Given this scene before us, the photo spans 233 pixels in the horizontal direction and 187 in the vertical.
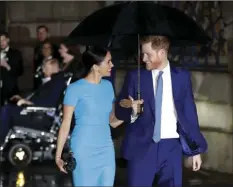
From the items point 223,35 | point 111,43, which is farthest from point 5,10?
point 111,43

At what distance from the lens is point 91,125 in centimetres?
627

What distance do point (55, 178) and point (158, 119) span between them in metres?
4.45

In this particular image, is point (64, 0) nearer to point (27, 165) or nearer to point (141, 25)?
point (27, 165)

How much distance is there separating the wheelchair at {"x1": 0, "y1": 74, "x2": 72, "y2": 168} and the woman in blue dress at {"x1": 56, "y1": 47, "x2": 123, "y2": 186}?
4584mm

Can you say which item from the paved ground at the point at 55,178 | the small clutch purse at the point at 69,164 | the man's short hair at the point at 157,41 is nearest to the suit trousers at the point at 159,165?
the small clutch purse at the point at 69,164

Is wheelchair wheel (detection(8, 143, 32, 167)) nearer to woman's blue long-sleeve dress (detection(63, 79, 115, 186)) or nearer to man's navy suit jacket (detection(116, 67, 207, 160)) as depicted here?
woman's blue long-sleeve dress (detection(63, 79, 115, 186))

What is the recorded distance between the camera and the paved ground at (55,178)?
31.7 feet

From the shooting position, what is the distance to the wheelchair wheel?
1102cm

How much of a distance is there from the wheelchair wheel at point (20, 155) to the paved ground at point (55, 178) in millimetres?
102

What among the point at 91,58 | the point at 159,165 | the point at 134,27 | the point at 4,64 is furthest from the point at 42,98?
the point at 159,165

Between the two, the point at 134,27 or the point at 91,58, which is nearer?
the point at 134,27

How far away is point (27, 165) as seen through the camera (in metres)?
11.1

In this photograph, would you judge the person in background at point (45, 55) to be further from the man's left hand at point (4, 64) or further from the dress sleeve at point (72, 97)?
the dress sleeve at point (72, 97)

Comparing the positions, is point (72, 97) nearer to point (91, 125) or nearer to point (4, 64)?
point (91, 125)
